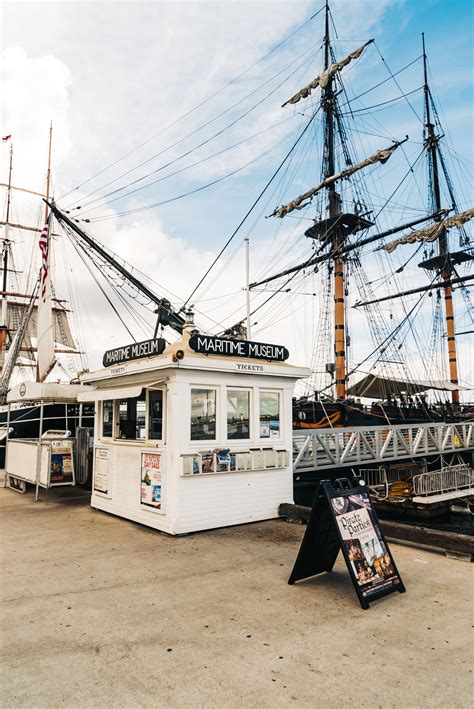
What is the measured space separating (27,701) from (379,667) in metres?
2.81

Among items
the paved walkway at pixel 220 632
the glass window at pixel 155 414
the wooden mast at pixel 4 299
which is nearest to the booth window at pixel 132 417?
the glass window at pixel 155 414

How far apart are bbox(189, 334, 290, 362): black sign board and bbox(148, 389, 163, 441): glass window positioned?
1296 mm

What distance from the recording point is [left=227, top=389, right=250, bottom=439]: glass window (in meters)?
9.68

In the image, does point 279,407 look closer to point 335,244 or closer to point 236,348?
point 236,348

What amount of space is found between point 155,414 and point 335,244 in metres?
30.4

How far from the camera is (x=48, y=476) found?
1193 cm

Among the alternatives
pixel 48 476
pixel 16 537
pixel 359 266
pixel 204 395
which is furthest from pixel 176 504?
pixel 359 266

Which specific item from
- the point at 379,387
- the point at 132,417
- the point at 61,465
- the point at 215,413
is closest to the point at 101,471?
the point at 132,417

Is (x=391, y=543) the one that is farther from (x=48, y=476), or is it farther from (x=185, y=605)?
(x=48, y=476)

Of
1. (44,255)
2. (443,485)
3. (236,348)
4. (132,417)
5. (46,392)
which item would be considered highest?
(44,255)

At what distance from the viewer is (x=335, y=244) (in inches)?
1452

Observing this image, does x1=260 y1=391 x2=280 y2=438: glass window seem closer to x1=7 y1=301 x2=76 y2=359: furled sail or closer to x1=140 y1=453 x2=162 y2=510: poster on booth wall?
x1=140 y1=453 x2=162 y2=510: poster on booth wall

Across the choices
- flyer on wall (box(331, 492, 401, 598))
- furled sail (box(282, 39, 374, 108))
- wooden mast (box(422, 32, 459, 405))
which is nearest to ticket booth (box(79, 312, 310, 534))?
flyer on wall (box(331, 492, 401, 598))

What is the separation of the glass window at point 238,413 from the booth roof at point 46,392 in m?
5.30
